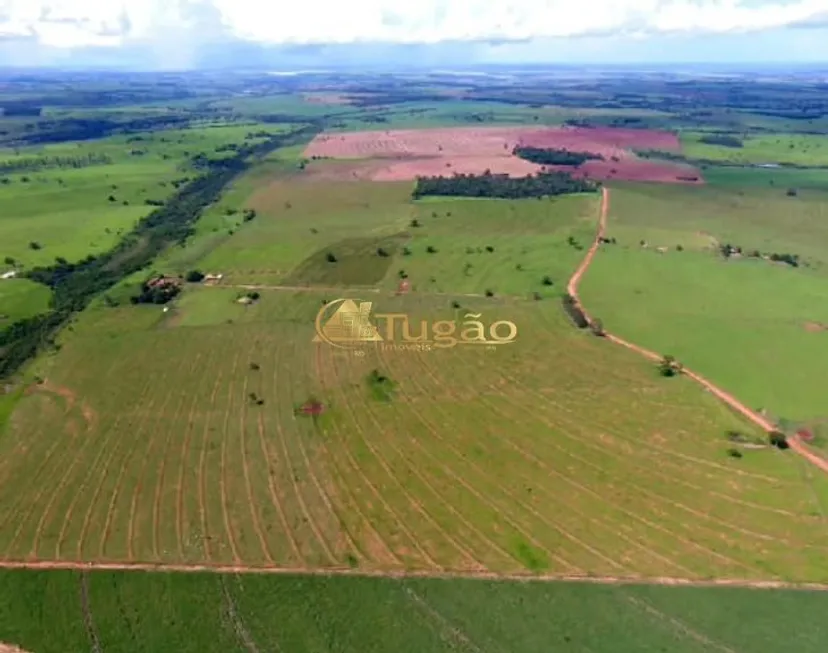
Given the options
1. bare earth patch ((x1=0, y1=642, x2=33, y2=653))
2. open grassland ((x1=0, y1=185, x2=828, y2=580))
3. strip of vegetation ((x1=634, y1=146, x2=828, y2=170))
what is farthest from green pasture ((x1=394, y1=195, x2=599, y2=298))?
bare earth patch ((x1=0, y1=642, x2=33, y2=653))

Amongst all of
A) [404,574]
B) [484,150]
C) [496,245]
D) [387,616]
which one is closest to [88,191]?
[496,245]

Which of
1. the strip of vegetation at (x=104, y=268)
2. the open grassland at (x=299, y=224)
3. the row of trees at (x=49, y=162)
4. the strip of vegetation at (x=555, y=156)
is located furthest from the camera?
the row of trees at (x=49, y=162)

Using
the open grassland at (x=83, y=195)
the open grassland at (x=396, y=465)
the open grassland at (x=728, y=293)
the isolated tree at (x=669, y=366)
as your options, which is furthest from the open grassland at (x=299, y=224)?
the isolated tree at (x=669, y=366)

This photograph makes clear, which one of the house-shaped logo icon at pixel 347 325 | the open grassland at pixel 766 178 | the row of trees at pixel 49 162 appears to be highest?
the house-shaped logo icon at pixel 347 325

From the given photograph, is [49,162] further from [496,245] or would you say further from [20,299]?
[496,245]

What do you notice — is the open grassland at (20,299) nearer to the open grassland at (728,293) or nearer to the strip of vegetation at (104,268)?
the strip of vegetation at (104,268)

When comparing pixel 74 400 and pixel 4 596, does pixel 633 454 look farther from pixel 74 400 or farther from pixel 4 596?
pixel 74 400

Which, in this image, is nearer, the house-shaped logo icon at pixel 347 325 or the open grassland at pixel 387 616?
the open grassland at pixel 387 616

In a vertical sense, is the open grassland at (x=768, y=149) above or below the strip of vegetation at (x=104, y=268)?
below
